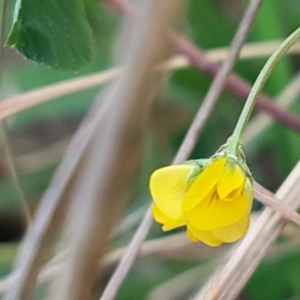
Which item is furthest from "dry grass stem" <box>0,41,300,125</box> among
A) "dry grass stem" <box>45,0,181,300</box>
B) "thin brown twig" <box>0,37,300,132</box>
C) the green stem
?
"dry grass stem" <box>45,0,181,300</box>

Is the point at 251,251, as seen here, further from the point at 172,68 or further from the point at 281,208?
the point at 172,68

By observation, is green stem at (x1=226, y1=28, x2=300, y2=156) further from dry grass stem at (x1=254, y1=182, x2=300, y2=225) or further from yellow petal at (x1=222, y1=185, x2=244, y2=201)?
dry grass stem at (x1=254, y1=182, x2=300, y2=225)

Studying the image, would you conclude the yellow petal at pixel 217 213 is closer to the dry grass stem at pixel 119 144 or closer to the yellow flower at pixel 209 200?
the yellow flower at pixel 209 200

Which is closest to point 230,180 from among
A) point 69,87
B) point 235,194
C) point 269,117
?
point 235,194

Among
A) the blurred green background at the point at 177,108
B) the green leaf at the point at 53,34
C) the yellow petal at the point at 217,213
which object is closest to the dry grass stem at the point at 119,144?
the yellow petal at the point at 217,213

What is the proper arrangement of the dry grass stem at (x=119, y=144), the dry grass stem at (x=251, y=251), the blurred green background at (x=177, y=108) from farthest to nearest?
the blurred green background at (x=177, y=108) → the dry grass stem at (x=251, y=251) → the dry grass stem at (x=119, y=144)

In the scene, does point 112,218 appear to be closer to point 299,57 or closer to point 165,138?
point 165,138
